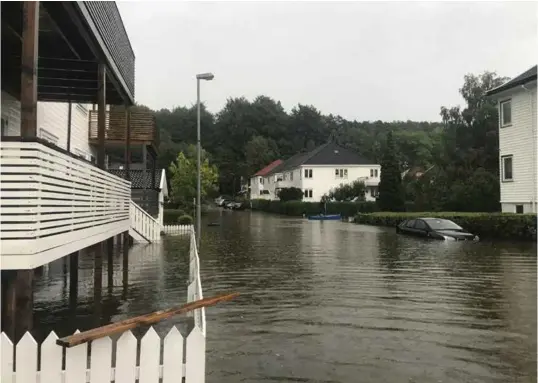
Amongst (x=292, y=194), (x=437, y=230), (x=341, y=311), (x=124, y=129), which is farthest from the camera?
(x=292, y=194)

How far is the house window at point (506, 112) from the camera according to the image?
87.4 feet

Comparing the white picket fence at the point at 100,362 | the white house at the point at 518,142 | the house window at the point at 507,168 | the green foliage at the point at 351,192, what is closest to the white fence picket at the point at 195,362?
the white picket fence at the point at 100,362

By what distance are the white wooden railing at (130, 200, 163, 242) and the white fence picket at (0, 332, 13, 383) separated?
16169 mm

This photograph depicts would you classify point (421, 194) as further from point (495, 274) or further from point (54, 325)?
point (54, 325)

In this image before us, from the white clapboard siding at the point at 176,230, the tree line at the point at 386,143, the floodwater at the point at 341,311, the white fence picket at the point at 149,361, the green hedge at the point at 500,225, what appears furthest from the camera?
the tree line at the point at 386,143

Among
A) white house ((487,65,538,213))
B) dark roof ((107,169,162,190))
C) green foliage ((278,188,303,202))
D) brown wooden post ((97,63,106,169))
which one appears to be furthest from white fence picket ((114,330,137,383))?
green foliage ((278,188,303,202))

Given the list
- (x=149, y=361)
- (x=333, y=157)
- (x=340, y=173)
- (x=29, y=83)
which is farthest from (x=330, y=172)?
(x=149, y=361)

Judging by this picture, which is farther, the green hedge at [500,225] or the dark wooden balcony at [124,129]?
the dark wooden balcony at [124,129]

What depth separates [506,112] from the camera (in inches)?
1064

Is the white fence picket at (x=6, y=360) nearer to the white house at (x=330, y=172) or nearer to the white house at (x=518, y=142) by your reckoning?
the white house at (x=518, y=142)

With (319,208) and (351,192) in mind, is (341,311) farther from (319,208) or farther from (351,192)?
(351,192)

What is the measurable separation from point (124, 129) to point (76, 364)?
19.7 meters

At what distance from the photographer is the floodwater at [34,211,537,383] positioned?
235 inches

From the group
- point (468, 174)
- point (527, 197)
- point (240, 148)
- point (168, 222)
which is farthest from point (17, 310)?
point (240, 148)
